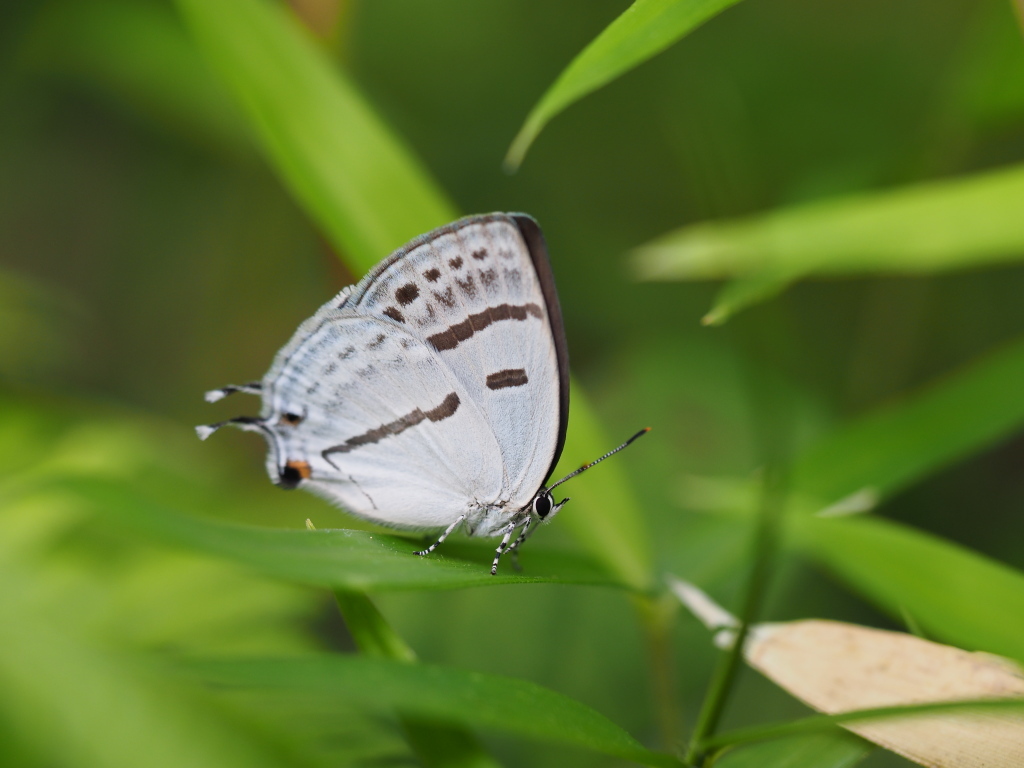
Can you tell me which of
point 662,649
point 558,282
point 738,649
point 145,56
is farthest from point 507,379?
point 145,56

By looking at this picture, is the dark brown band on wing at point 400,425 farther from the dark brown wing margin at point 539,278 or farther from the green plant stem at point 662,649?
the green plant stem at point 662,649

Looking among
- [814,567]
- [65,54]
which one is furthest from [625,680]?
[65,54]

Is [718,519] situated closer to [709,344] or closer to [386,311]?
[386,311]

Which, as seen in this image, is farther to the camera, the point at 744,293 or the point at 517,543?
the point at 517,543

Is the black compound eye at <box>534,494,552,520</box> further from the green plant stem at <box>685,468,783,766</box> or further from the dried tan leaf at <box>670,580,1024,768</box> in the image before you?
the green plant stem at <box>685,468,783,766</box>

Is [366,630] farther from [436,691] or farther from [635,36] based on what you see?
[635,36]

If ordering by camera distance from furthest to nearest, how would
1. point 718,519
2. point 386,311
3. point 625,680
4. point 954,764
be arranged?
point 625,680
point 718,519
point 386,311
point 954,764
